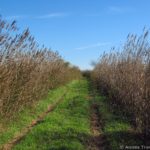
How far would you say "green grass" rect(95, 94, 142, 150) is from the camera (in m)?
9.37

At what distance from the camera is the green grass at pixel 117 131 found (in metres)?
9.37

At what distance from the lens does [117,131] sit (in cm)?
1099

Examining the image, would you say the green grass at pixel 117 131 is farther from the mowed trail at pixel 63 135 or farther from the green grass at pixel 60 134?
the green grass at pixel 60 134

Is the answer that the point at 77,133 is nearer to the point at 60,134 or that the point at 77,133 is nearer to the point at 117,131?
the point at 60,134

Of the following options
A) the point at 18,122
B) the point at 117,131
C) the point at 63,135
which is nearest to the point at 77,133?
the point at 63,135

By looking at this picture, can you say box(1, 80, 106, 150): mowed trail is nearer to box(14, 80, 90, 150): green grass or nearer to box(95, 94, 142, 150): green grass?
box(14, 80, 90, 150): green grass

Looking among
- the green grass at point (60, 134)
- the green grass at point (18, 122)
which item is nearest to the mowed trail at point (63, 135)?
the green grass at point (60, 134)

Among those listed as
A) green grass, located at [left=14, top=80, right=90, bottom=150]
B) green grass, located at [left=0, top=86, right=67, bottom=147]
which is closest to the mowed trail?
green grass, located at [left=14, top=80, right=90, bottom=150]

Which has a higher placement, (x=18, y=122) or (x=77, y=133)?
(x=18, y=122)

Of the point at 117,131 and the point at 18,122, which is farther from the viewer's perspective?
the point at 18,122

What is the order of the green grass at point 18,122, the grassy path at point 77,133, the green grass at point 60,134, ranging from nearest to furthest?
the green grass at point 60,134, the grassy path at point 77,133, the green grass at point 18,122

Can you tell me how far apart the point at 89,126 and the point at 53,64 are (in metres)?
14.2

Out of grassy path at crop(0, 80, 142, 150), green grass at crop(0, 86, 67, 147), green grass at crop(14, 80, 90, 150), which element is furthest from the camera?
green grass at crop(0, 86, 67, 147)

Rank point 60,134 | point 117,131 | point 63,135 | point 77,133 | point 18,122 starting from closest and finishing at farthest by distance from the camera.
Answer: point 63,135
point 60,134
point 77,133
point 117,131
point 18,122
